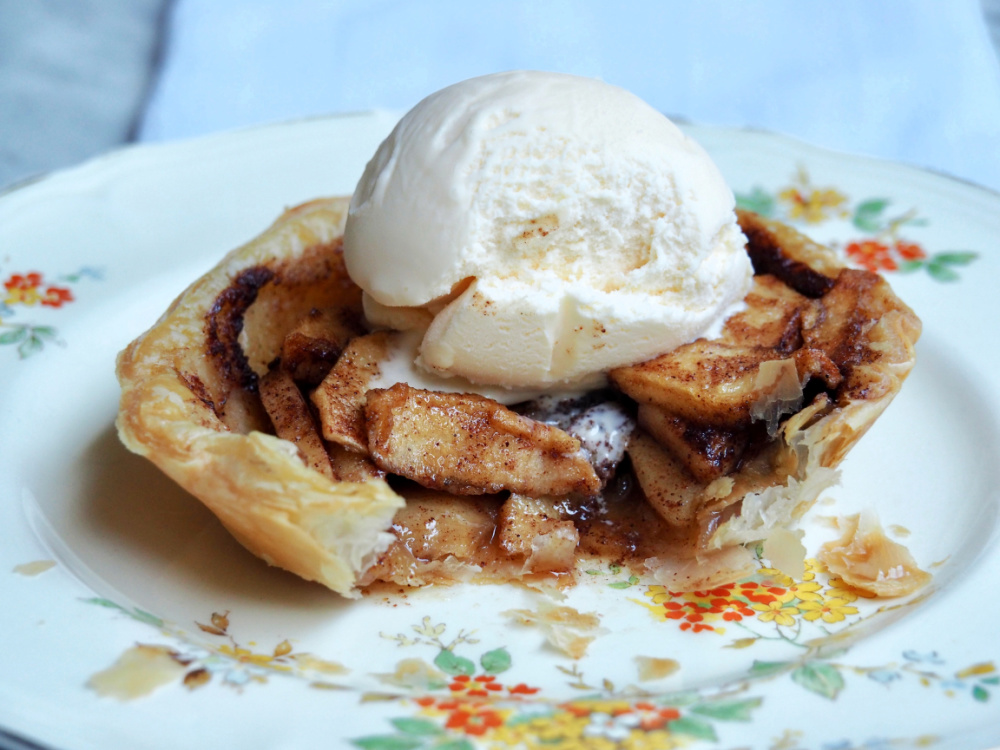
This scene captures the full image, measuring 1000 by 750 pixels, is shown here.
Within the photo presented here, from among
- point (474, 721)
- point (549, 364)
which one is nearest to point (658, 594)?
point (549, 364)

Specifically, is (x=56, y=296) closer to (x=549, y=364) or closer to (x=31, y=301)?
(x=31, y=301)

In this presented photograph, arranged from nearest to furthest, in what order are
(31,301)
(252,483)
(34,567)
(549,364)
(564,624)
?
(252,483), (34,567), (564,624), (549,364), (31,301)

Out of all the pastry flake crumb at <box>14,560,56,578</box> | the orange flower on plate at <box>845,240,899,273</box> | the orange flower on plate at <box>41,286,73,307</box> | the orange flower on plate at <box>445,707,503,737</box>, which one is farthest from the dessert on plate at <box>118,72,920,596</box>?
the orange flower on plate at <box>845,240,899,273</box>

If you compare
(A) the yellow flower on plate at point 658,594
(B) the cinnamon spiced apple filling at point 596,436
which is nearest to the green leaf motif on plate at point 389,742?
(B) the cinnamon spiced apple filling at point 596,436

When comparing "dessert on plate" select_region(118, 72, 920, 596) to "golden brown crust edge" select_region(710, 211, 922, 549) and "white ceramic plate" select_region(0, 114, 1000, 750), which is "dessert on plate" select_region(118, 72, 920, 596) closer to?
"golden brown crust edge" select_region(710, 211, 922, 549)

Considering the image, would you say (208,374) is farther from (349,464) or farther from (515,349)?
(515,349)

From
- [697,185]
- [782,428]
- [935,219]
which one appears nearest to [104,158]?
[697,185]

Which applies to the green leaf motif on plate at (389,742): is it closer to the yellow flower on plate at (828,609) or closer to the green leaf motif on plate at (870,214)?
the yellow flower on plate at (828,609)
